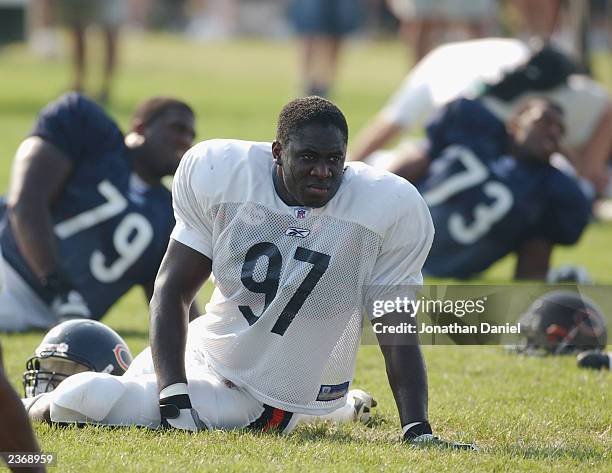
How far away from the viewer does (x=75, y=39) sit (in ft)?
47.6

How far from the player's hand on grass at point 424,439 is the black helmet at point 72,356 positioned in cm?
124

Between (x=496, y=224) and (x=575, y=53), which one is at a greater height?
(x=575, y=53)

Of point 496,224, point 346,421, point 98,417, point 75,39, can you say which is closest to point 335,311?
point 346,421

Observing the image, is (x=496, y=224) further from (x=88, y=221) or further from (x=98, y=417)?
(x=98, y=417)

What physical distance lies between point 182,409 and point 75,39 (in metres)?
10.6

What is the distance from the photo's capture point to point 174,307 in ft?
14.7

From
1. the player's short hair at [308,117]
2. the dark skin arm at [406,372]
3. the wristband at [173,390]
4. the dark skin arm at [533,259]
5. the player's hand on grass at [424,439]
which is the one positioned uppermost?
the player's short hair at [308,117]

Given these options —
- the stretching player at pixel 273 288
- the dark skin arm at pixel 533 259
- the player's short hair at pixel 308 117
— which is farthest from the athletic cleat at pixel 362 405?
the dark skin arm at pixel 533 259

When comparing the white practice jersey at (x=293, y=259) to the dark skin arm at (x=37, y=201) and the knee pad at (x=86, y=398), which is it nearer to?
the knee pad at (x=86, y=398)

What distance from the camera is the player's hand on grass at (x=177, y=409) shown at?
174 inches

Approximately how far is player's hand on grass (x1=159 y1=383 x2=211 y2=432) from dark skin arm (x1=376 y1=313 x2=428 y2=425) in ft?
2.11

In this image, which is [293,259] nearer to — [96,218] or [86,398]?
[86,398]

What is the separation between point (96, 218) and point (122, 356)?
1.80m

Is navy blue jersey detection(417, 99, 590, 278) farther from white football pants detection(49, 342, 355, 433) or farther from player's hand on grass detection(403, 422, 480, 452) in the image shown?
player's hand on grass detection(403, 422, 480, 452)
